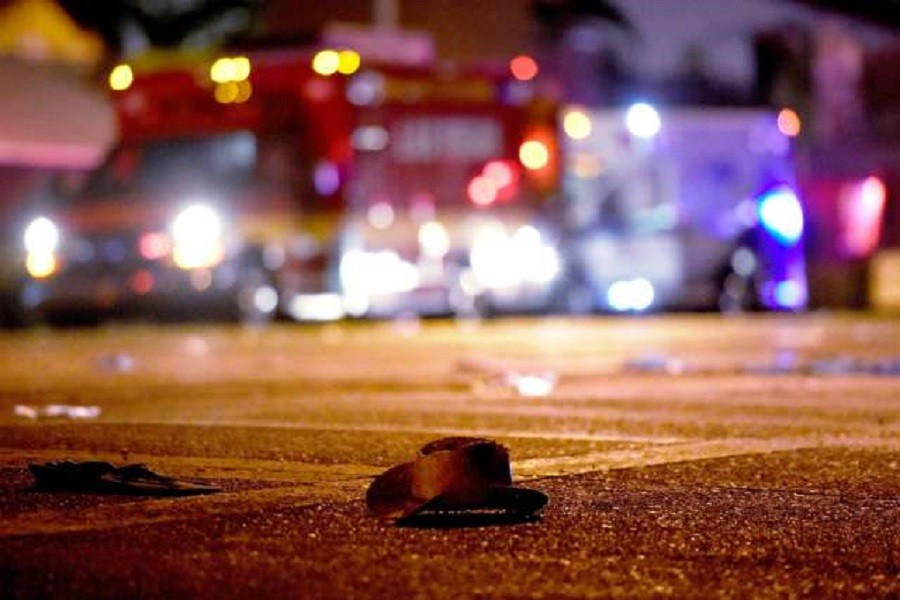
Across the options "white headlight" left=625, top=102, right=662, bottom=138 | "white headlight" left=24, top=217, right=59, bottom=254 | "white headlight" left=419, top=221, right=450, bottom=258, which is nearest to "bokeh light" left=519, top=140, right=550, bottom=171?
"white headlight" left=419, top=221, right=450, bottom=258

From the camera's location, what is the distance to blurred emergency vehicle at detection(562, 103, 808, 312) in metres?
27.5

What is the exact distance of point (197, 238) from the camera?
80.1 feet

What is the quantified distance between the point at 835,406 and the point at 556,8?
107 ft

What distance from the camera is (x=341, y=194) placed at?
25.3 metres

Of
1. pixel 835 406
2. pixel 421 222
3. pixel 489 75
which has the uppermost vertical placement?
pixel 489 75

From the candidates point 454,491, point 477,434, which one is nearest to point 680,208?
point 477,434

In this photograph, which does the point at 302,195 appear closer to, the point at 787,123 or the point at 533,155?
the point at 533,155

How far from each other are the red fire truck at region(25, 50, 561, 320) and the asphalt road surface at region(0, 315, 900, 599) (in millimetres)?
8031

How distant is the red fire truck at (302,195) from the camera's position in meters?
24.7

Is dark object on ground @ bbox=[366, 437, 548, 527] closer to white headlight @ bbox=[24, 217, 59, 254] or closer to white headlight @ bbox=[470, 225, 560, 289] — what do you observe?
white headlight @ bbox=[24, 217, 59, 254]

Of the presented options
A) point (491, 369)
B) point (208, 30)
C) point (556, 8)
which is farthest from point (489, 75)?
point (208, 30)

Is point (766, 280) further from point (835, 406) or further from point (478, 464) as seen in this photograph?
point (478, 464)

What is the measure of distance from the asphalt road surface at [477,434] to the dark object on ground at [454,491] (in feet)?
0.32

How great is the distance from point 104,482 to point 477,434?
273 centimetres
